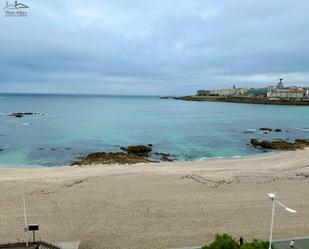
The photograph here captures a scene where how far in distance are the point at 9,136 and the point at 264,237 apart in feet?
135

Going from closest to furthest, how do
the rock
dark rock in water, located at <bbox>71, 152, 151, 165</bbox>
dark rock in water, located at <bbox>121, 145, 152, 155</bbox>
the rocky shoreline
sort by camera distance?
1. dark rock in water, located at <bbox>71, 152, 151, 165</bbox>
2. the rocky shoreline
3. the rock
4. dark rock in water, located at <bbox>121, 145, 152, 155</bbox>

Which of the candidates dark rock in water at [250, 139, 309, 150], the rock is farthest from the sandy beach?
dark rock in water at [250, 139, 309, 150]

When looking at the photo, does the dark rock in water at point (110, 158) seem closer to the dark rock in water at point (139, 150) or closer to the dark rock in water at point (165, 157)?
the dark rock in water at point (139, 150)

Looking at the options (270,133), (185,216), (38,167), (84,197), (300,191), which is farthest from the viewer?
(270,133)

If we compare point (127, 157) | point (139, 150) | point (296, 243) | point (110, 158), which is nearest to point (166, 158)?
point (127, 157)

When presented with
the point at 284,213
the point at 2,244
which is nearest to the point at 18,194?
the point at 2,244

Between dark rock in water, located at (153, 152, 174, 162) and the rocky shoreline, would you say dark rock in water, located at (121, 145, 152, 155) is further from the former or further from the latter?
dark rock in water, located at (153, 152, 174, 162)

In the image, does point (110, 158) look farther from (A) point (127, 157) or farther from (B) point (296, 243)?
(B) point (296, 243)

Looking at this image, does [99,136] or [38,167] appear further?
[99,136]

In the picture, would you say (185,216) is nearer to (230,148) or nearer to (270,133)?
(230,148)

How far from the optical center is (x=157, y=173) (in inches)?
978

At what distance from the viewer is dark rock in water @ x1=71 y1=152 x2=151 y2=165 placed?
30.8 meters

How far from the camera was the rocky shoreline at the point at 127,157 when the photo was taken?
3111 centimetres

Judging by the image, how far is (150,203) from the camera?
18266mm
